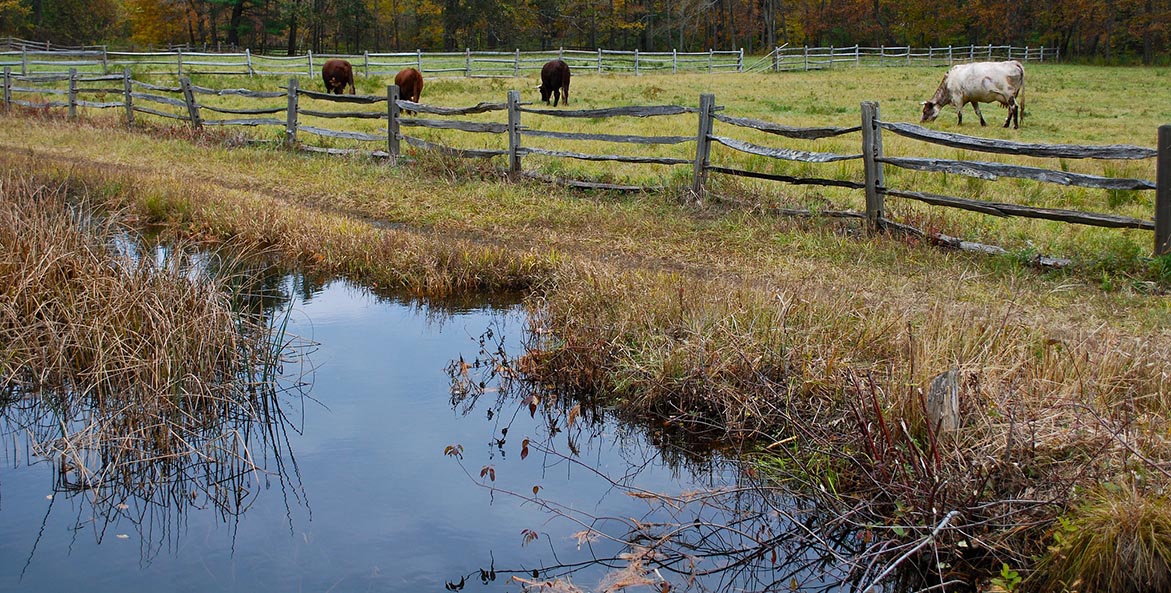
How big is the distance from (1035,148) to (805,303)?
3689 mm

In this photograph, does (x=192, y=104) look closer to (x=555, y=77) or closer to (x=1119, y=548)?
(x=555, y=77)

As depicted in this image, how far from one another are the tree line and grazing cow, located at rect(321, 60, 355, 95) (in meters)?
29.5

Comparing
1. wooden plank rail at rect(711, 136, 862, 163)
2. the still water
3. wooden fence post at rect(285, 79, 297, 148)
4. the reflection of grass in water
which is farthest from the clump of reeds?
wooden fence post at rect(285, 79, 297, 148)

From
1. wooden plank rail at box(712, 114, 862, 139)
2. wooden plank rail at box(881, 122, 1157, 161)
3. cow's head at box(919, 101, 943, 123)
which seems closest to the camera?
wooden plank rail at box(881, 122, 1157, 161)

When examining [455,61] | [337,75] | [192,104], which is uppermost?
[455,61]

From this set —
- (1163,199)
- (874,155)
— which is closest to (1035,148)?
(1163,199)

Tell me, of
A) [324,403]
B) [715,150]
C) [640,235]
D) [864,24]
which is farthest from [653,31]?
[324,403]

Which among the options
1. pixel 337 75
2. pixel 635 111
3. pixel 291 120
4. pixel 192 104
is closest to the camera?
pixel 635 111

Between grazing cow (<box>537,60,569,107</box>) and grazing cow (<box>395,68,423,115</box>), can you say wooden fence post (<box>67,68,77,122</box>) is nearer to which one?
grazing cow (<box>395,68,423,115</box>)

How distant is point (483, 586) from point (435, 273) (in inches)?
187

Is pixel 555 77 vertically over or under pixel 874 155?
over

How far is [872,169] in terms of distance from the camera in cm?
953

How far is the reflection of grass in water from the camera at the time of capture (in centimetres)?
489

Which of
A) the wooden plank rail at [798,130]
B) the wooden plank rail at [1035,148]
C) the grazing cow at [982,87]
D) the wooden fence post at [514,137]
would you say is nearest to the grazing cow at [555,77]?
the grazing cow at [982,87]
